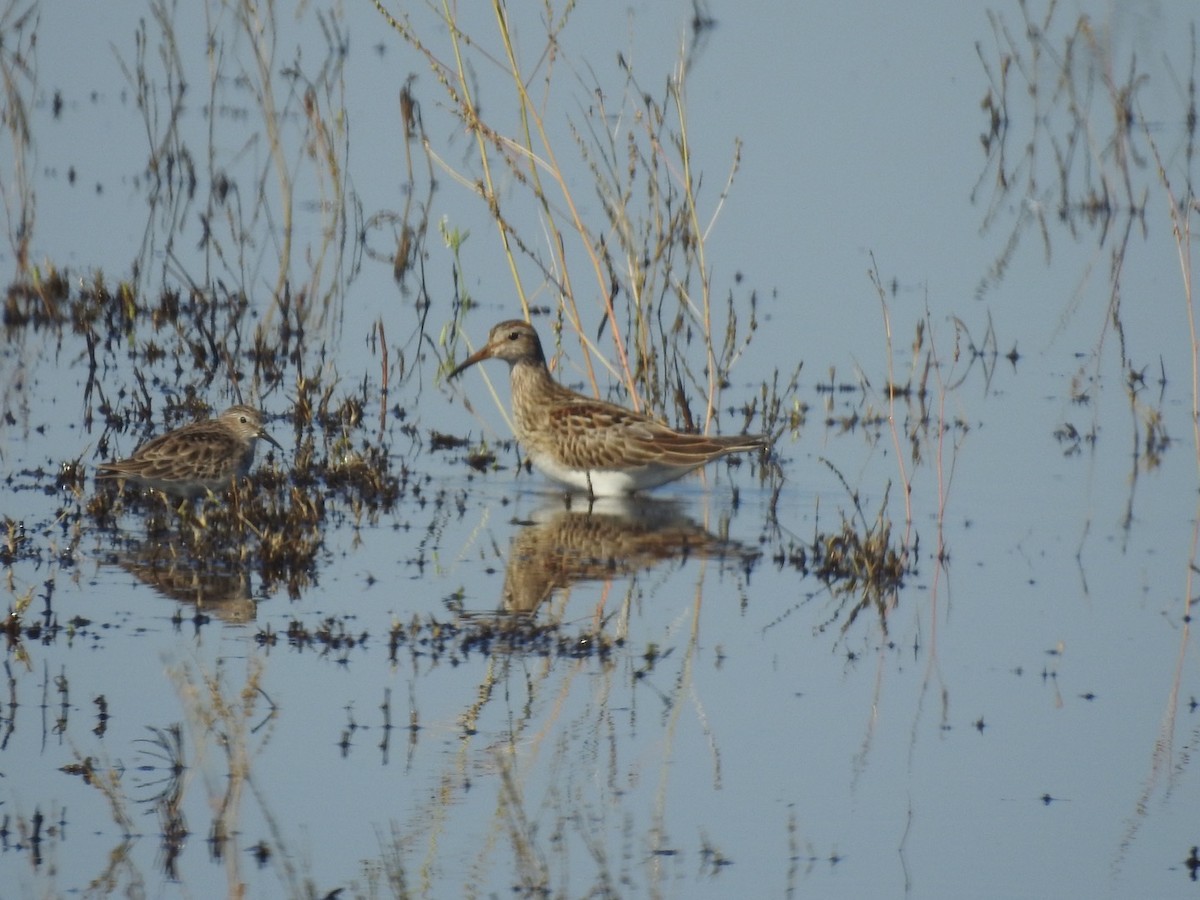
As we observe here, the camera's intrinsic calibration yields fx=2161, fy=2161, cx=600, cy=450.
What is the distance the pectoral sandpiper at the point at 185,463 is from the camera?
10.7 meters

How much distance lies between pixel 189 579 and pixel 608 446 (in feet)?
10.2

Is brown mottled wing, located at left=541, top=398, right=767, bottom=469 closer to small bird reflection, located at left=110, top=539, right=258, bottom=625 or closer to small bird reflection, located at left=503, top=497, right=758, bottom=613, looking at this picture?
small bird reflection, located at left=503, top=497, right=758, bottom=613

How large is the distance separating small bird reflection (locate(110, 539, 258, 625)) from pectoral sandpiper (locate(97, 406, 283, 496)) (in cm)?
59

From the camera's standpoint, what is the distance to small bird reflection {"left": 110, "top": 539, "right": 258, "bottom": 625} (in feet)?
29.6

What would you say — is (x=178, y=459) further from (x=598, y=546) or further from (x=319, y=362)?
(x=319, y=362)

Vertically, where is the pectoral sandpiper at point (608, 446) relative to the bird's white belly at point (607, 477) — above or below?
above

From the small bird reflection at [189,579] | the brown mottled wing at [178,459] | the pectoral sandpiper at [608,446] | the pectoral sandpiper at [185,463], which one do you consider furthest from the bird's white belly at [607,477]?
the small bird reflection at [189,579]

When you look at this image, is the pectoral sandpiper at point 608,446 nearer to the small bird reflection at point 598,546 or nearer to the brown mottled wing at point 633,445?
the brown mottled wing at point 633,445

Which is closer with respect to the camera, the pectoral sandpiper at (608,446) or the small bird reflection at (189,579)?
the small bird reflection at (189,579)

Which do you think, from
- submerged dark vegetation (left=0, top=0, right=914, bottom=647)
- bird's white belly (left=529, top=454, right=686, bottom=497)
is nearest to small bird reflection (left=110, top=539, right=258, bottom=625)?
submerged dark vegetation (left=0, top=0, right=914, bottom=647)

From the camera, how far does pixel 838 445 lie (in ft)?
43.9

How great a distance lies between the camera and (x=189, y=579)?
373 inches

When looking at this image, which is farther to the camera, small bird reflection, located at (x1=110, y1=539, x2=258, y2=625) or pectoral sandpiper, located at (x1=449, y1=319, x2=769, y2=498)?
pectoral sandpiper, located at (x1=449, y1=319, x2=769, y2=498)

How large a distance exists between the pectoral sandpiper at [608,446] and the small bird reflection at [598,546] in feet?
0.52
